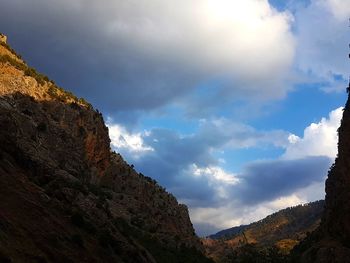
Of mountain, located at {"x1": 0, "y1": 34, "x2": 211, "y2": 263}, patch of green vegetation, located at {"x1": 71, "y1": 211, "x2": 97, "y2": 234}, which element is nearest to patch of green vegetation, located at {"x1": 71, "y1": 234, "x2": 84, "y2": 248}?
mountain, located at {"x1": 0, "y1": 34, "x2": 211, "y2": 263}

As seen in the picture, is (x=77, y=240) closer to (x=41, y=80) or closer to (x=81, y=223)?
(x=81, y=223)

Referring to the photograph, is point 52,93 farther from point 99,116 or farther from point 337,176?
point 337,176

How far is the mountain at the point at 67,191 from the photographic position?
2652 centimetres

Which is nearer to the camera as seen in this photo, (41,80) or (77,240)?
(77,240)

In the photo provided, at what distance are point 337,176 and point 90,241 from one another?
2772 inches

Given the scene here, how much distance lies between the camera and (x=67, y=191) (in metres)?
37.2

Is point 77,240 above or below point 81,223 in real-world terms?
below

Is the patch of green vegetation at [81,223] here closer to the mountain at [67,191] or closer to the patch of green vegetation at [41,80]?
the mountain at [67,191]

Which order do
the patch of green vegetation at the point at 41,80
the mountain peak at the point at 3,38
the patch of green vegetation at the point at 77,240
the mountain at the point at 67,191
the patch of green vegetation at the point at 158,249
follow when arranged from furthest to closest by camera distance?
the mountain peak at the point at 3,38 < the patch of green vegetation at the point at 41,80 < the patch of green vegetation at the point at 158,249 < the patch of green vegetation at the point at 77,240 < the mountain at the point at 67,191

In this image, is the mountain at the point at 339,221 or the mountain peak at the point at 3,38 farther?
the mountain peak at the point at 3,38

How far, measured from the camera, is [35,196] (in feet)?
103

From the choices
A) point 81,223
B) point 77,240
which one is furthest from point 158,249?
point 77,240

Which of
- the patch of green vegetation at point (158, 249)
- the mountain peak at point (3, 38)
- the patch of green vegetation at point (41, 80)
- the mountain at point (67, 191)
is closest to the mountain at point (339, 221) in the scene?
the patch of green vegetation at point (158, 249)

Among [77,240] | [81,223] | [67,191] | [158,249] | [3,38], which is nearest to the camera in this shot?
[77,240]
